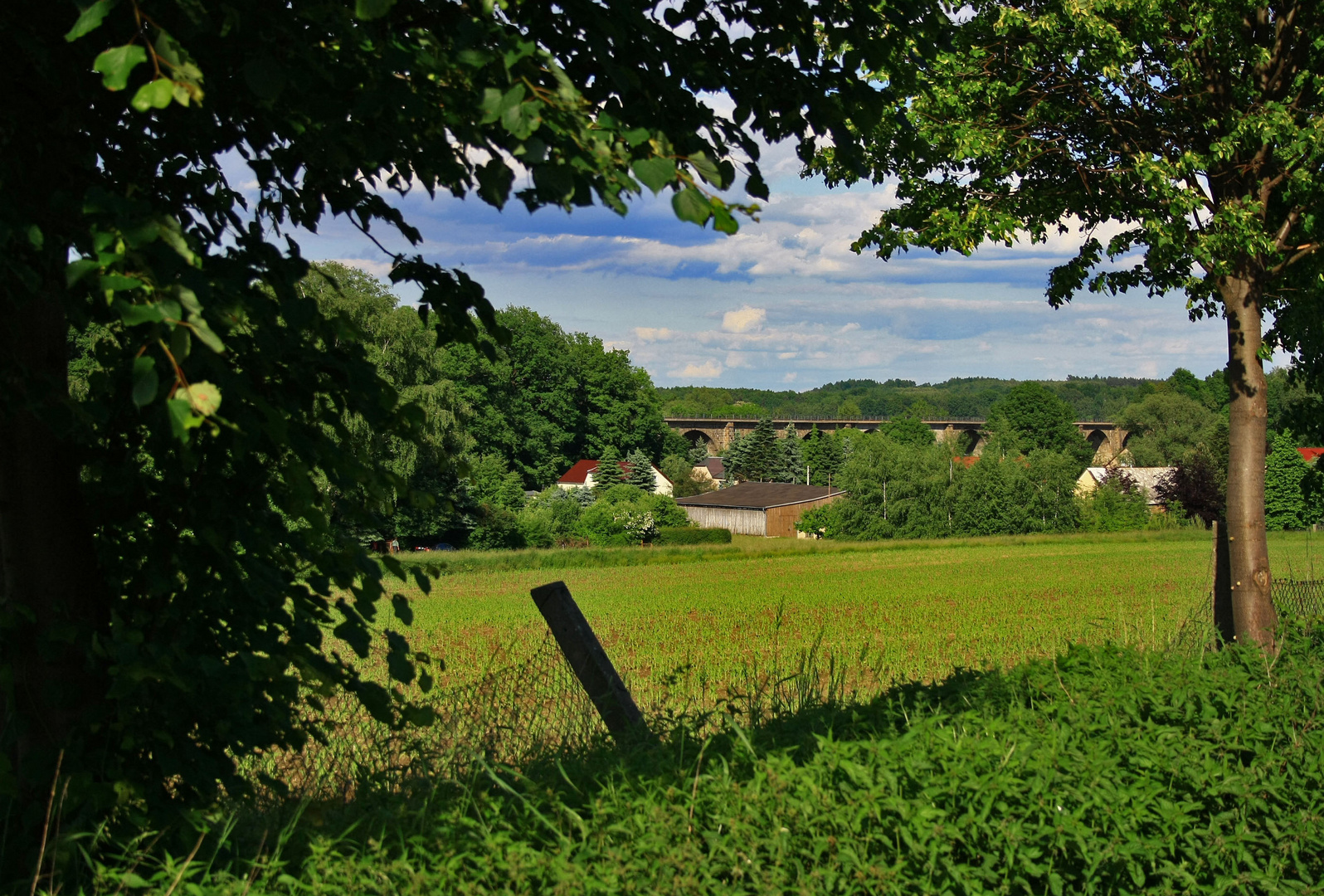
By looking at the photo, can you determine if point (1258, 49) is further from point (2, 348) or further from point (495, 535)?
point (495, 535)

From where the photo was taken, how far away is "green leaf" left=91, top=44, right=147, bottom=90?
2.10 m

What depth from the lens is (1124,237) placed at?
9.38 m

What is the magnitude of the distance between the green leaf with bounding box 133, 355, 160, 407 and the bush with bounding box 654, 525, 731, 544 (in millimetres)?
55670

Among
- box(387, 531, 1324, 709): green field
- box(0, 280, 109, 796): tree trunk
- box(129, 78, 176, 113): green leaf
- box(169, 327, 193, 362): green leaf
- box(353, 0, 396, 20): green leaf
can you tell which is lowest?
box(387, 531, 1324, 709): green field

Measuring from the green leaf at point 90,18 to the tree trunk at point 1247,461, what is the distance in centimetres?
777

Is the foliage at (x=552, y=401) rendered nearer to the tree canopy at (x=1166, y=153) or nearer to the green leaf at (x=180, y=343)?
the tree canopy at (x=1166, y=153)

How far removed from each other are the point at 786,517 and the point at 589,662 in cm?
6615

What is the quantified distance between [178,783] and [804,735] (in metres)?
2.18

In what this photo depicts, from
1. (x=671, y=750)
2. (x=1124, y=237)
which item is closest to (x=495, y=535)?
(x=1124, y=237)

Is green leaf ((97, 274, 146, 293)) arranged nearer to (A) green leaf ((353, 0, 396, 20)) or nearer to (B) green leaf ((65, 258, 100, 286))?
(B) green leaf ((65, 258, 100, 286))

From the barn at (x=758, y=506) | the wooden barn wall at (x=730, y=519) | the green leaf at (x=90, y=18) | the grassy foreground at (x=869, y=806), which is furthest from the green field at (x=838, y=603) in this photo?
the wooden barn wall at (x=730, y=519)

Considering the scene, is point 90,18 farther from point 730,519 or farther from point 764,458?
point 764,458

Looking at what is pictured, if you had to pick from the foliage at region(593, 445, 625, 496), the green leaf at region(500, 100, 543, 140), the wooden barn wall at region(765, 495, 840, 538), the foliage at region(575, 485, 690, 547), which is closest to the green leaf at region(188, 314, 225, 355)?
the green leaf at region(500, 100, 543, 140)

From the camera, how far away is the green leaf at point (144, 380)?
205 cm
